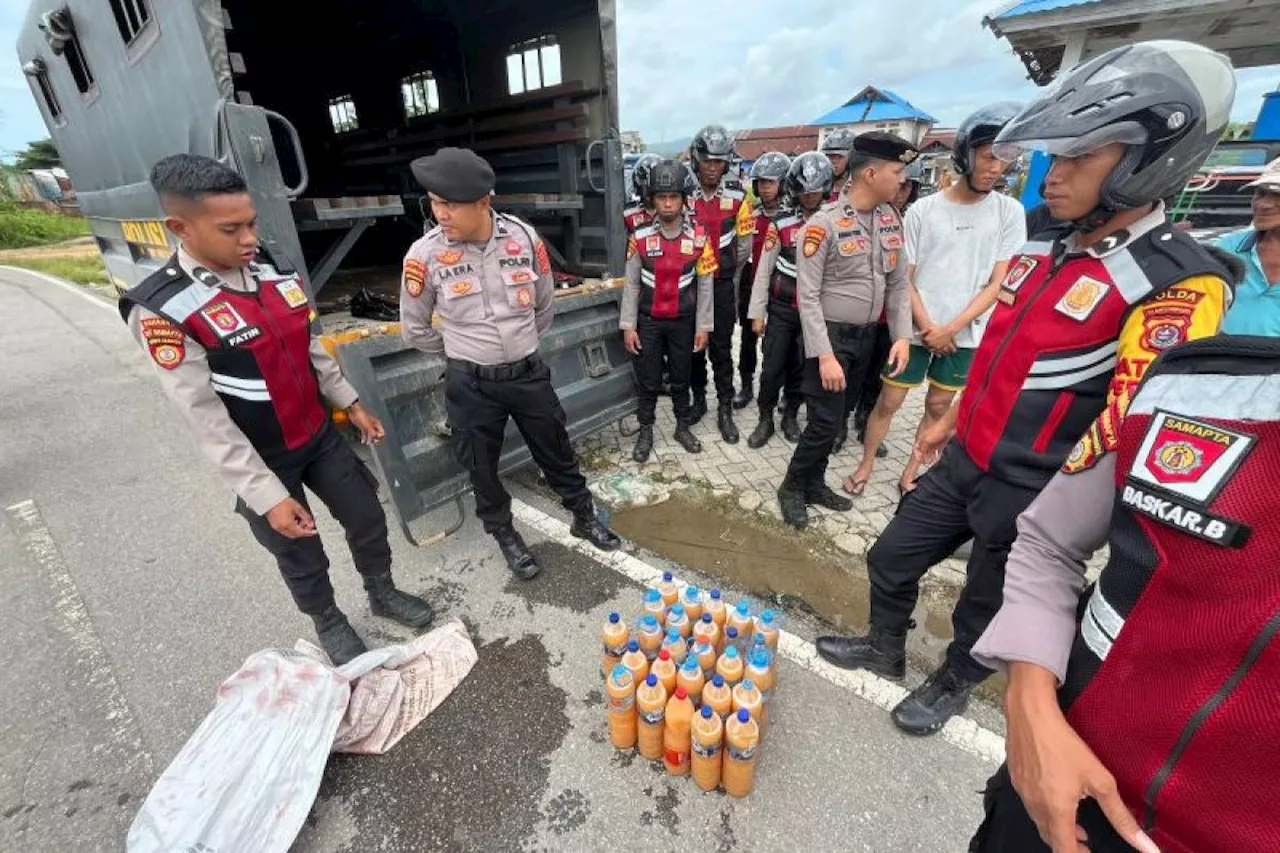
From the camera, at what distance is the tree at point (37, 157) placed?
3138cm

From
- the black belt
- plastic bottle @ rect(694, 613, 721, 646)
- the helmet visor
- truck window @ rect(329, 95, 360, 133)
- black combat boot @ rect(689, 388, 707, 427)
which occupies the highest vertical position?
truck window @ rect(329, 95, 360, 133)

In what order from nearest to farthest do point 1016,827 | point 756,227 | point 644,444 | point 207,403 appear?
point 1016,827 → point 207,403 → point 644,444 → point 756,227

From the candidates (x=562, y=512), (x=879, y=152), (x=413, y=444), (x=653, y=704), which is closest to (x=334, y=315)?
(x=413, y=444)

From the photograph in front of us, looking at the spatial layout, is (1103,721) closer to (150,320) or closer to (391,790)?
(391,790)

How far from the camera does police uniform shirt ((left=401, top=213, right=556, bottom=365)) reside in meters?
2.59

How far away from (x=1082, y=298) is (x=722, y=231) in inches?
132

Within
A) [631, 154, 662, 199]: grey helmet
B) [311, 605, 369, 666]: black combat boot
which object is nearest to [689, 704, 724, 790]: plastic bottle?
[311, 605, 369, 666]: black combat boot

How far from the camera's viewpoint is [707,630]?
2.14 m

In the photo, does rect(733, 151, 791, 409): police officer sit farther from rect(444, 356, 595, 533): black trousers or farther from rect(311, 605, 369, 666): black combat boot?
rect(311, 605, 369, 666): black combat boot

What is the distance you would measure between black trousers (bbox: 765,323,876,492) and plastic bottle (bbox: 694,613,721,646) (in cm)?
150

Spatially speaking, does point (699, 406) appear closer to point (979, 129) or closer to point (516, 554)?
point (516, 554)

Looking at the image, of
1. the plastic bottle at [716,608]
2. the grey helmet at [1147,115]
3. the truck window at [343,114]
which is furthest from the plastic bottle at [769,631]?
the truck window at [343,114]

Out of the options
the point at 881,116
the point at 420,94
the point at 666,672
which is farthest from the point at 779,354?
the point at 881,116

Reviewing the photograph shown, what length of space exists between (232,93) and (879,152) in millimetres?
3079
